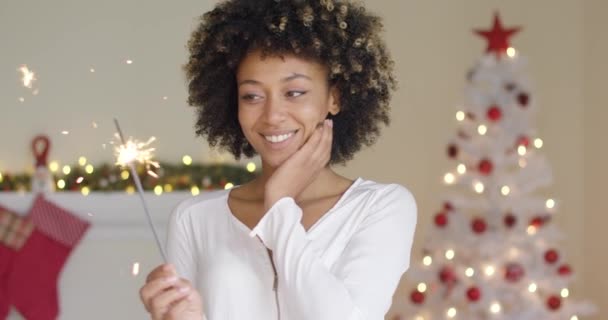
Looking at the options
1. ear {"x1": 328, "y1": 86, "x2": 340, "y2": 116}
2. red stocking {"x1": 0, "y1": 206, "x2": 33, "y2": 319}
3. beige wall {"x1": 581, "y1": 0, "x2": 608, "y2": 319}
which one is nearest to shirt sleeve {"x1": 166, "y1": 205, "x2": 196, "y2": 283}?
ear {"x1": 328, "y1": 86, "x2": 340, "y2": 116}

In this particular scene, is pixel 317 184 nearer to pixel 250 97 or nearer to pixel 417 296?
pixel 250 97

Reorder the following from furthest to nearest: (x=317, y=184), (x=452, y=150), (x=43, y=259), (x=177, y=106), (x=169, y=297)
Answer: (x=177, y=106) < (x=43, y=259) < (x=452, y=150) < (x=317, y=184) < (x=169, y=297)

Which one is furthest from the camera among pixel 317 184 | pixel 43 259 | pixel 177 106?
pixel 177 106

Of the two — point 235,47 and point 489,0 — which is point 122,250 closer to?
point 489,0

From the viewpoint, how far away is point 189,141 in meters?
4.54

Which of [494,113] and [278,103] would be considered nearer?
[278,103]

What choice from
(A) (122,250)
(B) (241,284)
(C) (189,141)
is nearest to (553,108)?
(C) (189,141)

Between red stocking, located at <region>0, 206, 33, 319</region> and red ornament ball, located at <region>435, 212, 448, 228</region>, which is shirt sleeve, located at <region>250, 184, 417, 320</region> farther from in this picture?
red stocking, located at <region>0, 206, 33, 319</region>

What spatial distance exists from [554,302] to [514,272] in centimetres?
20

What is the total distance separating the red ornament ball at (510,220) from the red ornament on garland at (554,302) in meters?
0.32

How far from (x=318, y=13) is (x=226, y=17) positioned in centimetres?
15

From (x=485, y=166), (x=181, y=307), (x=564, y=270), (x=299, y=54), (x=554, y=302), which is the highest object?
(x=299, y=54)

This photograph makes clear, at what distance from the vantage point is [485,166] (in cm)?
384

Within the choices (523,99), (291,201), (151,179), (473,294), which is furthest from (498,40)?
(291,201)
